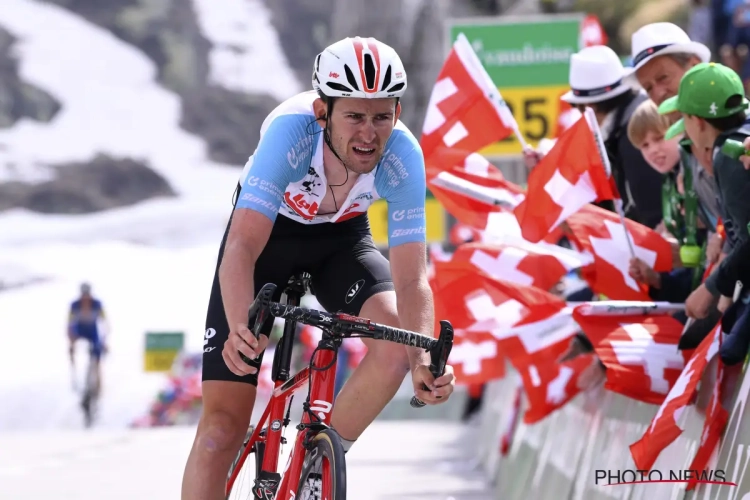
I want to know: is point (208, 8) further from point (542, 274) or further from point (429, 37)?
point (542, 274)

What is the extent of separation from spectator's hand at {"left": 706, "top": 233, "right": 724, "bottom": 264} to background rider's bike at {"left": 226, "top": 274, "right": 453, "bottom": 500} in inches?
68.2

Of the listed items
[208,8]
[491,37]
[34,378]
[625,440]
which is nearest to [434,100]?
[625,440]

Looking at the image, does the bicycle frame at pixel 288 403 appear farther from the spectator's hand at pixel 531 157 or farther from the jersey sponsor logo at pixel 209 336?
the spectator's hand at pixel 531 157

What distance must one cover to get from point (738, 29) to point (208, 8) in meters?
73.3

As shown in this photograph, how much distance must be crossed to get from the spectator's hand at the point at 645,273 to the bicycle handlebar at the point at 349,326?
8.33 ft

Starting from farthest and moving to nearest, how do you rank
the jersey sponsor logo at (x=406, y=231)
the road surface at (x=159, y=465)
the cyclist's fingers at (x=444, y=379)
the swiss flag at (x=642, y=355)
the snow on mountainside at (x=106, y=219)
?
the snow on mountainside at (x=106, y=219), the road surface at (x=159, y=465), the swiss flag at (x=642, y=355), the jersey sponsor logo at (x=406, y=231), the cyclist's fingers at (x=444, y=379)

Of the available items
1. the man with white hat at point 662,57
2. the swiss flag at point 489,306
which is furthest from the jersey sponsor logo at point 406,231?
the swiss flag at point 489,306

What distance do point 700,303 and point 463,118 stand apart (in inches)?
131

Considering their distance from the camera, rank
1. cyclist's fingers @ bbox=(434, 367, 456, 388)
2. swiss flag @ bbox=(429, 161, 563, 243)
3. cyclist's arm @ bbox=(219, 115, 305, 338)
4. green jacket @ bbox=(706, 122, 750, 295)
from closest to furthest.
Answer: cyclist's fingers @ bbox=(434, 367, 456, 388), cyclist's arm @ bbox=(219, 115, 305, 338), green jacket @ bbox=(706, 122, 750, 295), swiss flag @ bbox=(429, 161, 563, 243)

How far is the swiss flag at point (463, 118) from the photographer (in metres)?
8.66

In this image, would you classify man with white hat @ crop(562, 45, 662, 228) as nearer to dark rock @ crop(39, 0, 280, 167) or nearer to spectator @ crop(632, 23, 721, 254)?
spectator @ crop(632, 23, 721, 254)

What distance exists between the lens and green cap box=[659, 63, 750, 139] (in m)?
5.42

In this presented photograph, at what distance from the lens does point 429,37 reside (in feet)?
116

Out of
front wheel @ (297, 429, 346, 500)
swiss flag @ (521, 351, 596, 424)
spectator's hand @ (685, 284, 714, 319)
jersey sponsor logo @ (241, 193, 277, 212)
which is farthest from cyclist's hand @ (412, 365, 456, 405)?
swiss flag @ (521, 351, 596, 424)
